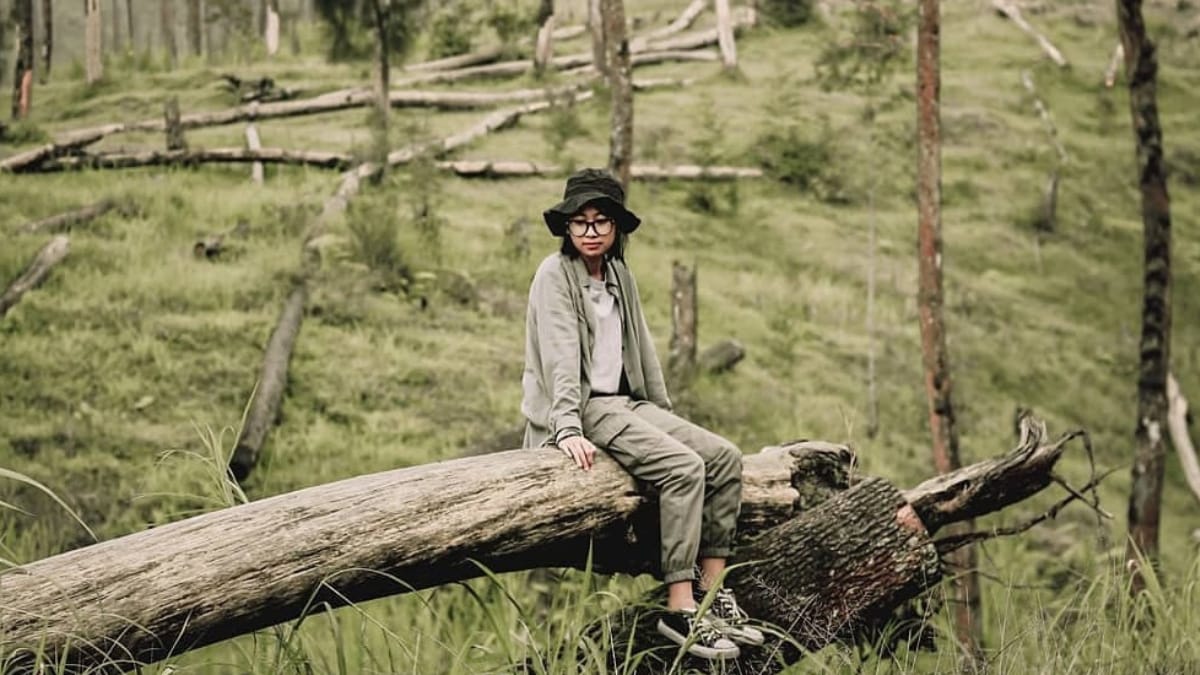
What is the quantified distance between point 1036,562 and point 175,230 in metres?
8.55

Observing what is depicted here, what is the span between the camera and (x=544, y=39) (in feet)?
59.4

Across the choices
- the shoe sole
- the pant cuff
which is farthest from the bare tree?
the shoe sole

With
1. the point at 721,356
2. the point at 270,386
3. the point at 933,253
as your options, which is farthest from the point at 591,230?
the point at 721,356

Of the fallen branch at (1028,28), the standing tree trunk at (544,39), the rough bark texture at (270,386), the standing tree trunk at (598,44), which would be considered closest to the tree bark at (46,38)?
the rough bark texture at (270,386)

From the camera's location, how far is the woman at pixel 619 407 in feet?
14.0

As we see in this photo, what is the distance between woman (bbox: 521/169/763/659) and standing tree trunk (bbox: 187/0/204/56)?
12881 mm

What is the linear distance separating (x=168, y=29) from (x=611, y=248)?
42.8ft

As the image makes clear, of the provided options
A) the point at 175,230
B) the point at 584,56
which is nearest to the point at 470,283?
the point at 175,230

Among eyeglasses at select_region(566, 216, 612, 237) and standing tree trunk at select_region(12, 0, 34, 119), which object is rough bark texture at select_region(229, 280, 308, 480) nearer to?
standing tree trunk at select_region(12, 0, 34, 119)

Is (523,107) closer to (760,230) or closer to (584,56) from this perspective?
(584,56)

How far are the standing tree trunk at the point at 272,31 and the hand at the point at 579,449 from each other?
44.6 feet

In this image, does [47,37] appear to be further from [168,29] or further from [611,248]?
[611,248]

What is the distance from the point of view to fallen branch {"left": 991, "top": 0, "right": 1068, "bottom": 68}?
66.1 ft

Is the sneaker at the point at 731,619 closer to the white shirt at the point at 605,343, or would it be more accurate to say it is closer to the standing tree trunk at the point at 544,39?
the white shirt at the point at 605,343
